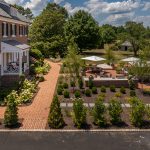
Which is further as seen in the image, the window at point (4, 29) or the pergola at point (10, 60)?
the window at point (4, 29)

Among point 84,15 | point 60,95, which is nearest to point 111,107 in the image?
point 60,95

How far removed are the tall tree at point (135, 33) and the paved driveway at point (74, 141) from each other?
213 feet

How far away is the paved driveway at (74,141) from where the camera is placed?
17.4m

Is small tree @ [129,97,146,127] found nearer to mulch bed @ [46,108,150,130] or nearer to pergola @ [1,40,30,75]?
mulch bed @ [46,108,150,130]

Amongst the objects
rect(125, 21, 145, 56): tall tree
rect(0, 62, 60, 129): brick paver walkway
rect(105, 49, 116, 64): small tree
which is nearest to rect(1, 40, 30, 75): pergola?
rect(0, 62, 60, 129): brick paver walkway

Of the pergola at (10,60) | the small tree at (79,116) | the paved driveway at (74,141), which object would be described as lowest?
the paved driveway at (74,141)

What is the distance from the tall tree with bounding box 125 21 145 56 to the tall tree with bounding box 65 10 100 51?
37.6 feet

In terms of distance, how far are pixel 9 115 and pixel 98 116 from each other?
18.5 feet

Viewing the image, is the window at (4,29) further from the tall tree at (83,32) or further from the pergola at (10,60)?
the tall tree at (83,32)

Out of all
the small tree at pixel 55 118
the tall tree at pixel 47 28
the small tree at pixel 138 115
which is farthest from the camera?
the tall tree at pixel 47 28

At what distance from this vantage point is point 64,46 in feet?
218

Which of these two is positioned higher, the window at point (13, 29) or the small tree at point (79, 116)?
the window at point (13, 29)

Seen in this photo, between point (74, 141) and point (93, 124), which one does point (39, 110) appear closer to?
point (93, 124)

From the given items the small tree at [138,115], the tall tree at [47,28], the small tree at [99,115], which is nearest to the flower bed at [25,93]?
the small tree at [99,115]
